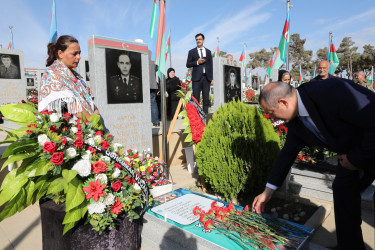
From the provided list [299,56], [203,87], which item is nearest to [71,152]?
[203,87]

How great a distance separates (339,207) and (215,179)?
144 cm

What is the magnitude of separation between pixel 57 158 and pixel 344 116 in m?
1.92

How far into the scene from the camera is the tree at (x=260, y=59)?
50344 mm

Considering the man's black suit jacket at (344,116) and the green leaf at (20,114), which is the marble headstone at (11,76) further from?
the man's black suit jacket at (344,116)

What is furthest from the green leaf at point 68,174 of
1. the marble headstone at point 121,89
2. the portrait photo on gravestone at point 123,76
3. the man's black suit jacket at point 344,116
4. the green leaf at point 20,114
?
the portrait photo on gravestone at point 123,76

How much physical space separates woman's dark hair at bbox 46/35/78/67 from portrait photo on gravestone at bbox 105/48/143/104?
875 mm

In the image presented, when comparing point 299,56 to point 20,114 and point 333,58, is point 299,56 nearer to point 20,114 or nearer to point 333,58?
point 333,58

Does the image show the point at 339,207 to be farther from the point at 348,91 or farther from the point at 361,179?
the point at 348,91

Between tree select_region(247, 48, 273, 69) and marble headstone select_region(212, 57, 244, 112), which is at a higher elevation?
tree select_region(247, 48, 273, 69)

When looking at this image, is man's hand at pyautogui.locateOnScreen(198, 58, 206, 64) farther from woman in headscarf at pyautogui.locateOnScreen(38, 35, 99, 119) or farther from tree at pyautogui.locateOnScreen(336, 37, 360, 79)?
tree at pyautogui.locateOnScreen(336, 37, 360, 79)

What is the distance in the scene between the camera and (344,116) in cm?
158

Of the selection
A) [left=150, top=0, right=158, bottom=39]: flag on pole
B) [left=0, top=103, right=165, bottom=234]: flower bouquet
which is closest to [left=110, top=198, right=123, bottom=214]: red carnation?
[left=0, top=103, right=165, bottom=234]: flower bouquet

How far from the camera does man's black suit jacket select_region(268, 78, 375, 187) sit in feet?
5.03

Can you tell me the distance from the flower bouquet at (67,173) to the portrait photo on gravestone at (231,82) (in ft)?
14.1
